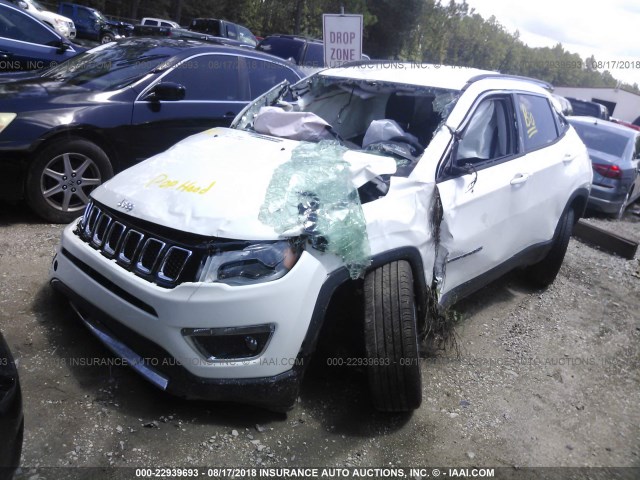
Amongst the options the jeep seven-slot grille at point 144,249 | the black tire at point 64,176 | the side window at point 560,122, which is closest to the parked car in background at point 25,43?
the black tire at point 64,176

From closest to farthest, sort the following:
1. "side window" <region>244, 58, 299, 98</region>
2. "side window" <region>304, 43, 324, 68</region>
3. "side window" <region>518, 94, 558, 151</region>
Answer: "side window" <region>518, 94, 558, 151</region> → "side window" <region>244, 58, 299, 98</region> → "side window" <region>304, 43, 324, 68</region>

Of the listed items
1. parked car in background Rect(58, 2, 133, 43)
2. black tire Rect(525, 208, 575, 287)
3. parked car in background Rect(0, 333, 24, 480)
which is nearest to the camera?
parked car in background Rect(0, 333, 24, 480)

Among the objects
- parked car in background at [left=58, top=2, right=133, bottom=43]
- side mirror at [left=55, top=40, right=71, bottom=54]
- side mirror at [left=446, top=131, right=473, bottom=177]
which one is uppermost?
side mirror at [left=446, top=131, right=473, bottom=177]

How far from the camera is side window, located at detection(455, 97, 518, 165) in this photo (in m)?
3.80

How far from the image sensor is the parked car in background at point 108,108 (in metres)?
4.67

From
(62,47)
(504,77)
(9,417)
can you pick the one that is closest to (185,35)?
(62,47)

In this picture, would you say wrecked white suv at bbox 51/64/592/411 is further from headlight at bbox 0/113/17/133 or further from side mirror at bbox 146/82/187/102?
headlight at bbox 0/113/17/133

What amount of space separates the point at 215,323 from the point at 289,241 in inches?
20.1

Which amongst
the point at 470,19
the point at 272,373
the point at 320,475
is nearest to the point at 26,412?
the point at 272,373

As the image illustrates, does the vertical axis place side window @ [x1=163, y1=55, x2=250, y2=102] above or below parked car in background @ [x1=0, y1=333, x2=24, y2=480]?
above

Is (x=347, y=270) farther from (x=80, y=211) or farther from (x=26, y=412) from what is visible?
(x=80, y=211)

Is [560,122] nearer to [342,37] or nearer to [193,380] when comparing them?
[342,37]

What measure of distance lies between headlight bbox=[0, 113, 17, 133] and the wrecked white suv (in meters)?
1.76

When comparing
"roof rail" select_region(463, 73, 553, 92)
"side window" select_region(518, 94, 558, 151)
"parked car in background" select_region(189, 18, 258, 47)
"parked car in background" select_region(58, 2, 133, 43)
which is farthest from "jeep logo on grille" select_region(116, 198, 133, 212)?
"parked car in background" select_region(58, 2, 133, 43)
